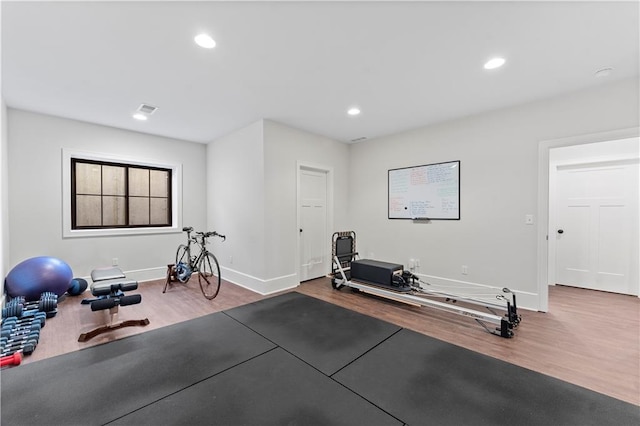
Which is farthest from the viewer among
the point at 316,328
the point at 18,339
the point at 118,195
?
the point at 118,195

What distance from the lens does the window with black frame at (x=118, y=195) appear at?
4.22m

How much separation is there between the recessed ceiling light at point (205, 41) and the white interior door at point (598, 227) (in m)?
5.55

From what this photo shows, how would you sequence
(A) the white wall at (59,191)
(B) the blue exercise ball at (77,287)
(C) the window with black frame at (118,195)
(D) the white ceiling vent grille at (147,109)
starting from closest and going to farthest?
1. (D) the white ceiling vent grille at (147,109)
2. (A) the white wall at (59,191)
3. (B) the blue exercise ball at (77,287)
4. (C) the window with black frame at (118,195)

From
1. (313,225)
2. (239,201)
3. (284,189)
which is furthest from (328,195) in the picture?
(239,201)

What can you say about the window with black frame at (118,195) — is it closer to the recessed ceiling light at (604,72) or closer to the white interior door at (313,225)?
the white interior door at (313,225)

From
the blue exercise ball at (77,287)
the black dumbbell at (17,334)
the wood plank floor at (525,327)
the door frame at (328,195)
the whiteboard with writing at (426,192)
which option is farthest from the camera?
the door frame at (328,195)

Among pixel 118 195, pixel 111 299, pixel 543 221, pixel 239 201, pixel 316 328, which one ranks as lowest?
pixel 316 328

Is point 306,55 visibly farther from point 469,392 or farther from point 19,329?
point 19,329

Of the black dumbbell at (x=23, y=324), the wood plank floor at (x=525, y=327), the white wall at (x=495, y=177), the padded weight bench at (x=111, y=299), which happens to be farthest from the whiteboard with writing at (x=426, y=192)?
the black dumbbell at (x=23, y=324)

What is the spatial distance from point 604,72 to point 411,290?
3136 mm

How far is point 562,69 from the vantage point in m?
2.54

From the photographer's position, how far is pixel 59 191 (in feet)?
12.8

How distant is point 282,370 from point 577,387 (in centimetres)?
216

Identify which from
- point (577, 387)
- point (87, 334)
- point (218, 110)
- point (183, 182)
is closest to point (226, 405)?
point (87, 334)
